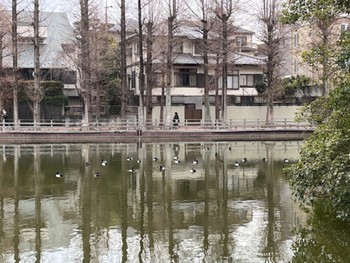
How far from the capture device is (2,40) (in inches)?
1590

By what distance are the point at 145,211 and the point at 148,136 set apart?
2233 centimetres

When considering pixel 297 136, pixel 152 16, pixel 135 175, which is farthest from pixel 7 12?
pixel 135 175

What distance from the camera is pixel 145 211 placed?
13031 millimetres

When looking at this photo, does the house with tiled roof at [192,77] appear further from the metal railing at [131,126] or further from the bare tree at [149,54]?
the metal railing at [131,126]

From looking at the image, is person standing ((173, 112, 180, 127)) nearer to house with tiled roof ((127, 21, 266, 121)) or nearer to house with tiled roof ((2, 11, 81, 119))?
house with tiled roof ((127, 21, 266, 121))

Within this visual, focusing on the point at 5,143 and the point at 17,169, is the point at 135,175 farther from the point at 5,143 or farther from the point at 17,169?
the point at 5,143

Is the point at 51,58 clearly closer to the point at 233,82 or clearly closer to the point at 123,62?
the point at 123,62

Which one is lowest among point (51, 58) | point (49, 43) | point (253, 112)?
point (253, 112)

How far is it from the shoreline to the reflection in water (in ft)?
33.8

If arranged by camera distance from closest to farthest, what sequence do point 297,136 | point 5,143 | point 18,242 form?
1. point 18,242
2. point 5,143
3. point 297,136

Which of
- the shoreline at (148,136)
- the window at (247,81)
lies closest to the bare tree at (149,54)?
the shoreline at (148,136)

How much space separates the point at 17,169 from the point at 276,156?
39.2 feet

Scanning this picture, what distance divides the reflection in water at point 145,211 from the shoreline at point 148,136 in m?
10.3

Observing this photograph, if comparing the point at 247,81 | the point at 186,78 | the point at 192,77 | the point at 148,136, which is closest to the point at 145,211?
the point at 148,136
